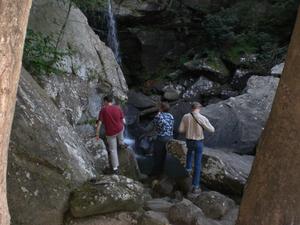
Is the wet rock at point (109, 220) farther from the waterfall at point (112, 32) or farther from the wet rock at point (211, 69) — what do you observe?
the waterfall at point (112, 32)

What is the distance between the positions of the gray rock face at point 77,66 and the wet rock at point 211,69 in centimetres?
609

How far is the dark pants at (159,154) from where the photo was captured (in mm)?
8094

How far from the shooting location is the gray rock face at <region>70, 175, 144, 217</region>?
15.1 ft

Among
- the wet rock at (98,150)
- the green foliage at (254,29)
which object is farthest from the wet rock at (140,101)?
the wet rock at (98,150)

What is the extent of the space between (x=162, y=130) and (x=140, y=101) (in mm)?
7887

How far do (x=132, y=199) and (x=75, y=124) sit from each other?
12.4 ft

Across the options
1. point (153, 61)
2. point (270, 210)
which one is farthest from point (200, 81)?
Answer: point (270, 210)

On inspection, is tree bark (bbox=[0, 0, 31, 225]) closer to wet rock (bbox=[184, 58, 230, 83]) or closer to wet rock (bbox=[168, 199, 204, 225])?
wet rock (bbox=[168, 199, 204, 225])

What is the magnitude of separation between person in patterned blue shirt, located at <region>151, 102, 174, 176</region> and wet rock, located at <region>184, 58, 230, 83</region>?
813cm

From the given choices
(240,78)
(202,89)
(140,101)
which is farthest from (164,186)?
(240,78)

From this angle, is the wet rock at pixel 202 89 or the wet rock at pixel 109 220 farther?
the wet rock at pixel 202 89

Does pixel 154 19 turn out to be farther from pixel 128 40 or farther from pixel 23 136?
pixel 23 136

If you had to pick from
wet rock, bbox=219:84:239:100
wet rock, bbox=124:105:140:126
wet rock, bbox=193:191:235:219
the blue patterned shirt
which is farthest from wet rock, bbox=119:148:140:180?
wet rock, bbox=219:84:239:100

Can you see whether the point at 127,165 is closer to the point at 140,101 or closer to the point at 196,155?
the point at 196,155
